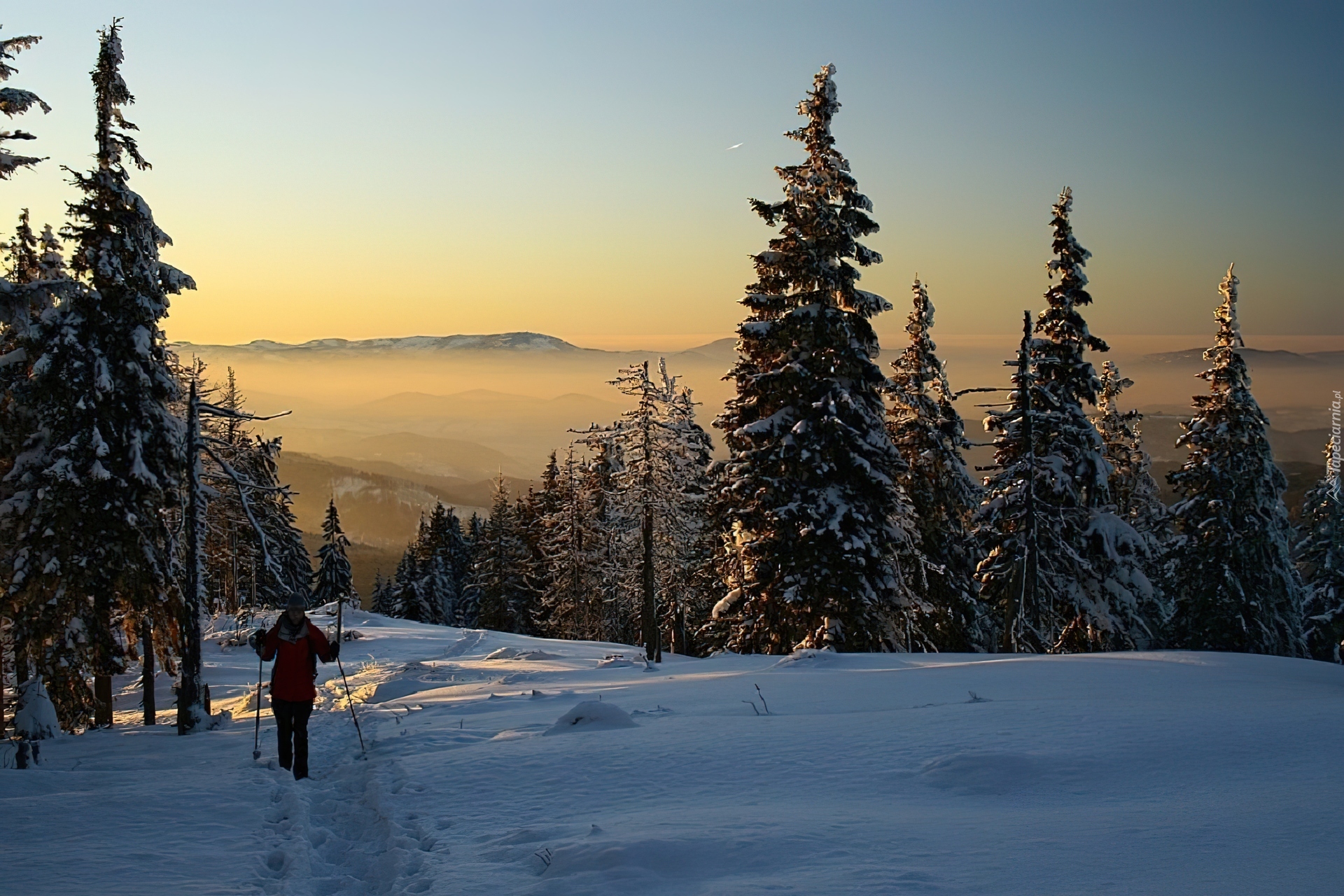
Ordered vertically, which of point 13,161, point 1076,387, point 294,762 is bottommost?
point 294,762

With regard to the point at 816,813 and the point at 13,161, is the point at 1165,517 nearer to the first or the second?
the point at 816,813

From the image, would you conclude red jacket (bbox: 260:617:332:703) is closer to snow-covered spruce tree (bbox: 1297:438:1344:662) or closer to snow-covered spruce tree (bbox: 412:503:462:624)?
snow-covered spruce tree (bbox: 1297:438:1344:662)

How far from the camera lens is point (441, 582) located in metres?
81.5

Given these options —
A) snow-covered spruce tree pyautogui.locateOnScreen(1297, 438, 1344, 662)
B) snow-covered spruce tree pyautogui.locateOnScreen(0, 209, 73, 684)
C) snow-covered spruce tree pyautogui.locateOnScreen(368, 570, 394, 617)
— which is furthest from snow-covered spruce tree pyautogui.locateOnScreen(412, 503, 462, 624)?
snow-covered spruce tree pyautogui.locateOnScreen(1297, 438, 1344, 662)

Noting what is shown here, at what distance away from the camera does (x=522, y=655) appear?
2952cm

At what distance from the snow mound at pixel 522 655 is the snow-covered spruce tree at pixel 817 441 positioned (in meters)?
6.87

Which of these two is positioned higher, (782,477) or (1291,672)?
(782,477)

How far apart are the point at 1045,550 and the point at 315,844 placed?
26.3 metres

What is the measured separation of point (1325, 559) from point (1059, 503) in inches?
1083

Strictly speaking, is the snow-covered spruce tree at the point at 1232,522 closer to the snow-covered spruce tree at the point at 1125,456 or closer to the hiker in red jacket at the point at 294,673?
the snow-covered spruce tree at the point at 1125,456

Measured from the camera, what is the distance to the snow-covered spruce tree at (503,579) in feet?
229

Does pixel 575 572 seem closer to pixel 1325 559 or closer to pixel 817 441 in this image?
pixel 817 441

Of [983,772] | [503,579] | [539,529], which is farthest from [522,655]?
[503,579]

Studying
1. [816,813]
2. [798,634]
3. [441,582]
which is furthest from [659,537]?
[441,582]
